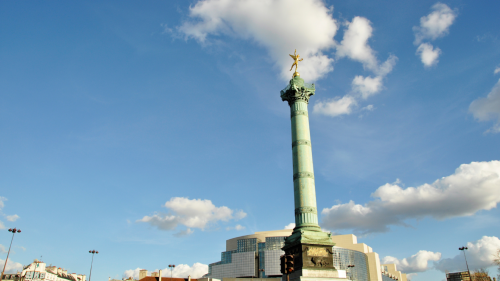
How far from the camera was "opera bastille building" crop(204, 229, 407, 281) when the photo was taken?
97562 mm

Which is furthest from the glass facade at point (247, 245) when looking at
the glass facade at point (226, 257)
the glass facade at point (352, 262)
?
the glass facade at point (352, 262)

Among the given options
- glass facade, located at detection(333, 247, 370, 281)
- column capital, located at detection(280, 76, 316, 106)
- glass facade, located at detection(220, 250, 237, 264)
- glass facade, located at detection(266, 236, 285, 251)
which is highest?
column capital, located at detection(280, 76, 316, 106)

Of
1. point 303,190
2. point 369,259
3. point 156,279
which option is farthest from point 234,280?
point 303,190

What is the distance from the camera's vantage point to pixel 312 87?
151 ft

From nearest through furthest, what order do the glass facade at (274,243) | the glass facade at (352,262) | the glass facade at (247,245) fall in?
the glass facade at (352,262)
the glass facade at (274,243)
the glass facade at (247,245)

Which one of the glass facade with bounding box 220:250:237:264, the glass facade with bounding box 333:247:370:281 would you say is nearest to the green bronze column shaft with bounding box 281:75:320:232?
the glass facade with bounding box 333:247:370:281

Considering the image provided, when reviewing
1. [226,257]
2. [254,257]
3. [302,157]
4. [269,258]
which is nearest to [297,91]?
[302,157]

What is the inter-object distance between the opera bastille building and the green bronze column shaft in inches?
2325

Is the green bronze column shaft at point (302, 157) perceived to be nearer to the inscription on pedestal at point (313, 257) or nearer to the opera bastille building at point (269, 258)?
the inscription on pedestal at point (313, 257)

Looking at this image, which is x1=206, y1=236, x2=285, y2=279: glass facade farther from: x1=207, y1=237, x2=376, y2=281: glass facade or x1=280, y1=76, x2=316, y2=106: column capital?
x1=280, y1=76, x2=316, y2=106: column capital

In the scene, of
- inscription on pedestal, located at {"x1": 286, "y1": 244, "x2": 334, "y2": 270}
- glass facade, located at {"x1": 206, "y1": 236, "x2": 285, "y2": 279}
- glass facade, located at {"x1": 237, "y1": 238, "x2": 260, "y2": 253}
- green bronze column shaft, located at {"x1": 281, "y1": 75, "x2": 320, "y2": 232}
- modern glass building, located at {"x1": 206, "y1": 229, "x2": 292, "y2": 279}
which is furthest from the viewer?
glass facade, located at {"x1": 237, "y1": 238, "x2": 260, "y2": 253}

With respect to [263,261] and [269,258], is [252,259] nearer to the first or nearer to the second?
[263,261]

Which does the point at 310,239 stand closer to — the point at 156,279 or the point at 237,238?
the point at 156,279

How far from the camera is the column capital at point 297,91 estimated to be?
44.4 meters
